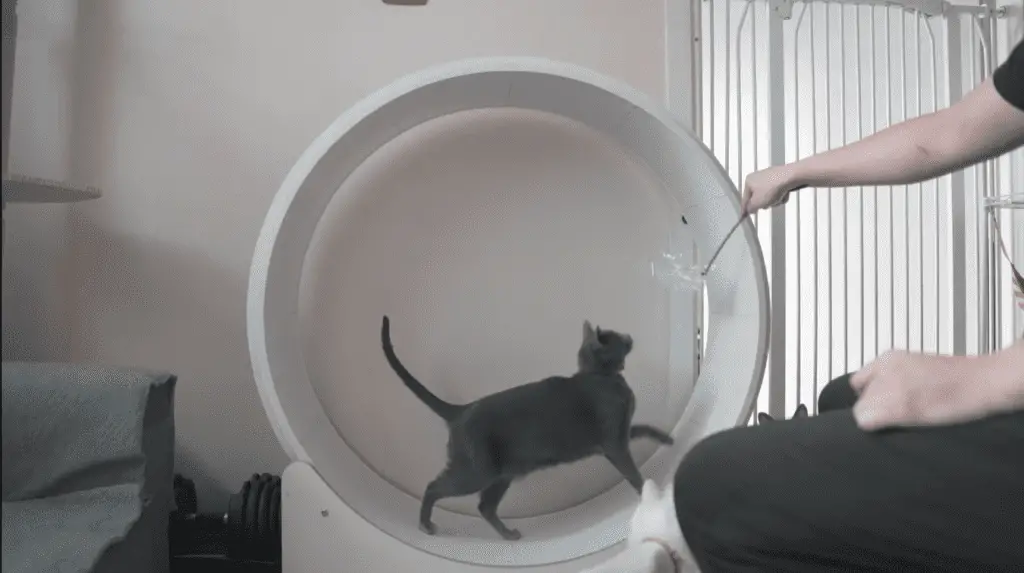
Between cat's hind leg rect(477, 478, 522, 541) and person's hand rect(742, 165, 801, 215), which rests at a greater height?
person's hand rect(742, 165, 801, 215)

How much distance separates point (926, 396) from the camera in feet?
1.55

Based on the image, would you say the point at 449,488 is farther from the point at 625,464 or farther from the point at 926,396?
the point at 926,396

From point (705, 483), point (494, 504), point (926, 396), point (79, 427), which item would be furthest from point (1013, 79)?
point (79, 427)

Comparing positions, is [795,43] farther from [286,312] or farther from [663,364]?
[286,312]

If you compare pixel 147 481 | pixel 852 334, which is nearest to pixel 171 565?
pixel 147 481

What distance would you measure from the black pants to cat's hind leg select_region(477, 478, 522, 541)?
0.50 m

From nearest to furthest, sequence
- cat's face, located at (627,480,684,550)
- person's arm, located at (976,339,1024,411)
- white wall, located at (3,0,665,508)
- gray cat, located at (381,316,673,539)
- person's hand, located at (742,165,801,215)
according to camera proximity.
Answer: person's arm, located at (976,339,1024,411) → cat's face, located at (627,480,684,550) → person's hand, located at (742,165,801,215) → gray cat, located at (381,316,673,539) → white wall, located at (3,0,665,508)

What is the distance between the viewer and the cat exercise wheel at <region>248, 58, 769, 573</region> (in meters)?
0.90

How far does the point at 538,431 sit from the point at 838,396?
1.18 feet

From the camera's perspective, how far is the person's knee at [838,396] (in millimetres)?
730

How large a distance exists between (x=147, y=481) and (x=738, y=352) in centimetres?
70

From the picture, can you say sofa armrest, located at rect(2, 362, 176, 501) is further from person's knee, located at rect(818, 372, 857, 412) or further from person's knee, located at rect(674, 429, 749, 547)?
person's knee, located at rect(818, 372, 857, 412)

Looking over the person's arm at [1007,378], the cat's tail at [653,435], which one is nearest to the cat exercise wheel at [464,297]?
the cat's tail at [653,435]

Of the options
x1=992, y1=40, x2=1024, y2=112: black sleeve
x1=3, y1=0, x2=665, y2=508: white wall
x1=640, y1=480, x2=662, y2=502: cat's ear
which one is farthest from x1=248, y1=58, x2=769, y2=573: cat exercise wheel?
x1=992, y1=40, x2=1024, y2=112: black sleeve
